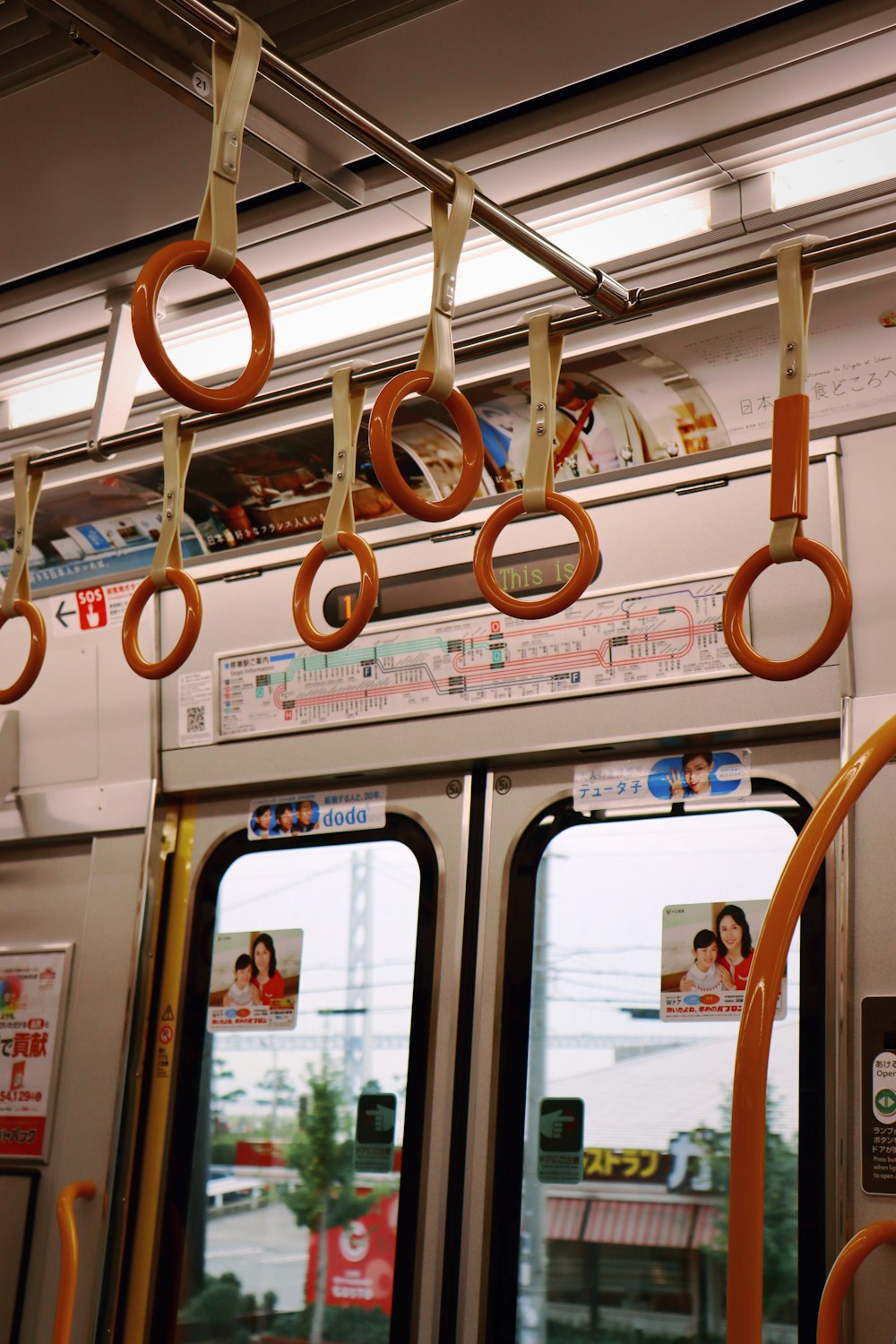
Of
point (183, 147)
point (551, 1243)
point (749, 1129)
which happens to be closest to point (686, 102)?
point (183, 147)

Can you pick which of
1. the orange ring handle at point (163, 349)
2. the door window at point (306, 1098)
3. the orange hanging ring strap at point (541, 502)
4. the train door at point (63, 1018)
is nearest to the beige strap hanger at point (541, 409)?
the orange hanging ring strap at point (541, 502)

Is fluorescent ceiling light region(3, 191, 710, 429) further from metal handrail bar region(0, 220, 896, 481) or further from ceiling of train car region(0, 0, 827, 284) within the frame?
metal handrail bar region(0, 220, 896, 481)

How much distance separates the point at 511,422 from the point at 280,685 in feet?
3.18

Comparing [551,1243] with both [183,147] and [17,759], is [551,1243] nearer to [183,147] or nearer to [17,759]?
[17,759]

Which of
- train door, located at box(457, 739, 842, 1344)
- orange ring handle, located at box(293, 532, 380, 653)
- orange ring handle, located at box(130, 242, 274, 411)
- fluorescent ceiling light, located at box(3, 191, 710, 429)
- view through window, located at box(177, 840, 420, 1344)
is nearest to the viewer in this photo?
orange ring handle, located at box(130, 242, 274, 411)

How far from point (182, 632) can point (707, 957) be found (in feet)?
4.86

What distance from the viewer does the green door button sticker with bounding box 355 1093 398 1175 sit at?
3.40 m

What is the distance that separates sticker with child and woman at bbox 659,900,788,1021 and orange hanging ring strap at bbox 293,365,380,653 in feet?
4.37

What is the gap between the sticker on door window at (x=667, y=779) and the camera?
311cm

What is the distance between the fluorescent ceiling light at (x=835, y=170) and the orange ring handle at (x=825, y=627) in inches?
43.4

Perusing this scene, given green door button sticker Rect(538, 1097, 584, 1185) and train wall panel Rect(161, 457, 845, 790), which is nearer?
train wall panel Rect(161, 457, 845, 790)

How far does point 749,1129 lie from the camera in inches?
67.3

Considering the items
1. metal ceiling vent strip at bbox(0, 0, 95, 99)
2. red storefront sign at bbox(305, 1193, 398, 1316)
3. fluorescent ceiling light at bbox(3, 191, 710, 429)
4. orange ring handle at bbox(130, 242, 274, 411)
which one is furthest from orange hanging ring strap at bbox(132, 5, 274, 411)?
red storefront sign at bbox(305, 1193, 398, 1316)

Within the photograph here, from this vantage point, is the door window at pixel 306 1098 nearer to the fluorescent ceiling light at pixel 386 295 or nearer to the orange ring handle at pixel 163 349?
the fluorescent ceiling light at pixel 386 295
